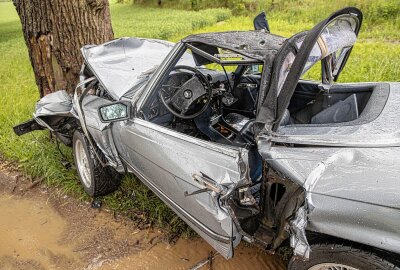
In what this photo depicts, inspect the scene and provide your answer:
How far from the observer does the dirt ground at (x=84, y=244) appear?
2893 mm

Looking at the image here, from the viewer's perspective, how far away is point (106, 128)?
3070 millimetres

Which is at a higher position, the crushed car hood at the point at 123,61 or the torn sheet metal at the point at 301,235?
the crushed car hood at the point at 123,61

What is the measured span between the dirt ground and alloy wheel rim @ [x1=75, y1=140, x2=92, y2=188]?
246mm

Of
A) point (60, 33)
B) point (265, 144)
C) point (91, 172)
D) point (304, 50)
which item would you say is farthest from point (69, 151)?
point (304, 50)

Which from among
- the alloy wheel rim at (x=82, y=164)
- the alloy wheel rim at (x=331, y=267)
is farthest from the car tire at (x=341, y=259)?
the alloy wheel rim at (x=82, y=164)

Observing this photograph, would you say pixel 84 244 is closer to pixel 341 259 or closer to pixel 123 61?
pixel 123 61

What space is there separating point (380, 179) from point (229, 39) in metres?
1.32

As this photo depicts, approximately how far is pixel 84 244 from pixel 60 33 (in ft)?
8.77

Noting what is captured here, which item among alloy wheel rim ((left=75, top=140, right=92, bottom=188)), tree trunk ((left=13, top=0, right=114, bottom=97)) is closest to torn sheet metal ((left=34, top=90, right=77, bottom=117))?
alloy wheel rim ((left=75, top=140, right=92, bottom=188))

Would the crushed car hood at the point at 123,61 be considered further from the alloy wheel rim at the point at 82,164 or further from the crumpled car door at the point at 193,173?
the alloy wheel rim at the point at 82,164

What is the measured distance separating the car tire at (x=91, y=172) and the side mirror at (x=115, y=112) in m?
0.98

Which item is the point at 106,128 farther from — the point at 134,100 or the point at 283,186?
the point at 283,186

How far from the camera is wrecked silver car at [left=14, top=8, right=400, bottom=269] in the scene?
1.69m

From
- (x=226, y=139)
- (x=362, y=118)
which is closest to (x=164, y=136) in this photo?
(x=226, y=139)
